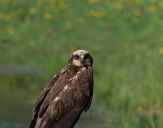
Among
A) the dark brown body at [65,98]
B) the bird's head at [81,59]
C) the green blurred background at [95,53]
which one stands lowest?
the green blurred background at [95,53]

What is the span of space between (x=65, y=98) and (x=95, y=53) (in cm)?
917

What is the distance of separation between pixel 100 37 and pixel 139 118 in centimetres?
717

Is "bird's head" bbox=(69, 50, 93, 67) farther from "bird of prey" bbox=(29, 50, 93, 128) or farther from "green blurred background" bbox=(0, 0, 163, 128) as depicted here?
"green blurred background" bbox=(0, 0, 163, 128)

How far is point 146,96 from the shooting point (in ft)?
46.6

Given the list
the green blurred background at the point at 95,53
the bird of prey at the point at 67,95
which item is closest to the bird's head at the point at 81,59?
the bird of prey at the point at 67,95

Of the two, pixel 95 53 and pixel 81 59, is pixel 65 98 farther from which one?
pixel 95 53

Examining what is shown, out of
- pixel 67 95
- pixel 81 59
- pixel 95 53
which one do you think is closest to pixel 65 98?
pixel 67 95

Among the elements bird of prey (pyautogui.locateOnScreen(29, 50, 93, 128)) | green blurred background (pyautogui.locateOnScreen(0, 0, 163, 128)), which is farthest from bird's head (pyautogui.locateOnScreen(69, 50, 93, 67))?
green blurred background (pyautogui.locateOnScreen(0, 0, 163, 128))

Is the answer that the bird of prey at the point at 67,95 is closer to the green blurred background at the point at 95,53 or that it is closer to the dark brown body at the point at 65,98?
the dark brown body at the point at 65,98

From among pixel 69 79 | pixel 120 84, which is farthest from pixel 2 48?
pixel 69 79

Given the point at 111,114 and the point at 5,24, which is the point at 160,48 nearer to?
the point at 111,114

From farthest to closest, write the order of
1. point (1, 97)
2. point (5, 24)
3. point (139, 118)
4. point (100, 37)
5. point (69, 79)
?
point (5, 24) → point (100, 37) → point (1, 97) → point (139, 118) → point (69, 79)

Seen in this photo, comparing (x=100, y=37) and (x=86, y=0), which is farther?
(x=86, y=0)

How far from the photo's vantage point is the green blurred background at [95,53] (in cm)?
1427
